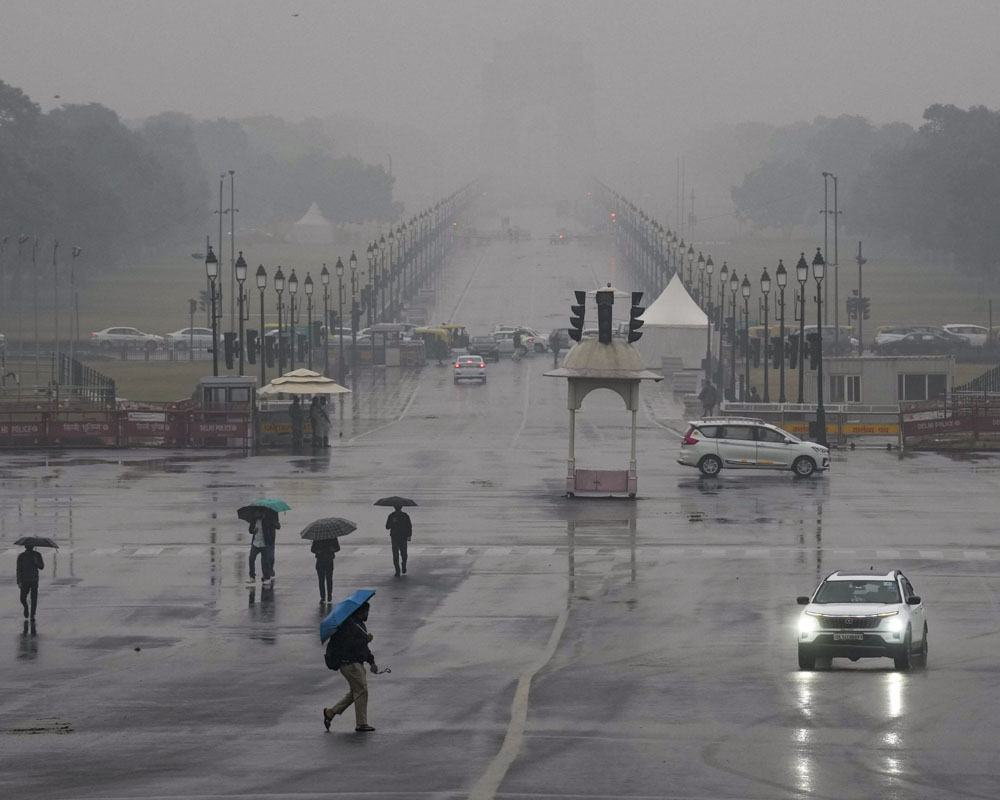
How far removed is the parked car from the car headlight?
87876 millimetres

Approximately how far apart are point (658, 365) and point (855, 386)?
96.3 ft

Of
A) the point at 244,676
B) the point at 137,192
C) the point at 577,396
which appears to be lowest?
the point at 244,676

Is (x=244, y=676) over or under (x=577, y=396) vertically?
under

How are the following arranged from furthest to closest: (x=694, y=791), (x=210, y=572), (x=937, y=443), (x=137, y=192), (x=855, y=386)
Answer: (x=137, y=192), (x=855, y=386), (x=937, y=443), (x=210, y=572), (x=694, y=791)

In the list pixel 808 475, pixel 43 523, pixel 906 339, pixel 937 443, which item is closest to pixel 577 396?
pixel 808 475

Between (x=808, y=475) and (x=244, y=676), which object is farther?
(x=808, y=475)

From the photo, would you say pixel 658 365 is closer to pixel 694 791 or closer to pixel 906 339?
pixel 906 339

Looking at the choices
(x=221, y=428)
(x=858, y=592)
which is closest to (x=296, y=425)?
(x=221, y=428)

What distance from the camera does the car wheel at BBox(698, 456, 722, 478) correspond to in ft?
160

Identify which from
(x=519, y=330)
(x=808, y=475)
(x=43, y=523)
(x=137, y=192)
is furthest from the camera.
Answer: (x=137, y=192)

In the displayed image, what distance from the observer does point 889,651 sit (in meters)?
23.0

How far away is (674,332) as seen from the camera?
102625 millimetres

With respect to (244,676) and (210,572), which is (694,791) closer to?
(244,676)

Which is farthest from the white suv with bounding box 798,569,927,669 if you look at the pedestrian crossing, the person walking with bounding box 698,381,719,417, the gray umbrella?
the person walking with bounding box 698,381,719,417
